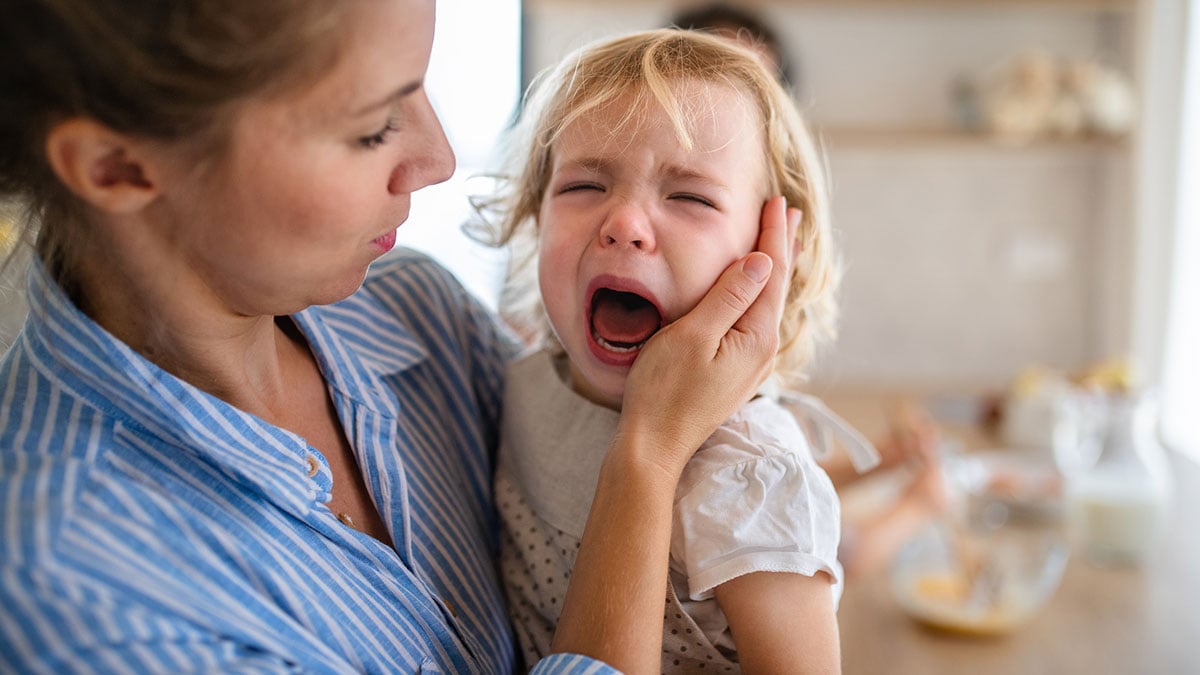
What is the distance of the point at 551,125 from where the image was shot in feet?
3.46

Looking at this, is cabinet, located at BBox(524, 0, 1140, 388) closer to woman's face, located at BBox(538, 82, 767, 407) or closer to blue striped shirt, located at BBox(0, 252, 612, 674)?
woman's face, located at BBox(538, 82, 767, 407)

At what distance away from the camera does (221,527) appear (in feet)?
2.39

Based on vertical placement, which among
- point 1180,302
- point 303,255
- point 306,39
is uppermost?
point 306,39

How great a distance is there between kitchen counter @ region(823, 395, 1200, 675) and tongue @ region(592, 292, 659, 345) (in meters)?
0.88

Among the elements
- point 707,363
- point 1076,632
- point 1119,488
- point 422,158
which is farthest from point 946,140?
point 422,158

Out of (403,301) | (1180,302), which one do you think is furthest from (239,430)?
(1180,302)

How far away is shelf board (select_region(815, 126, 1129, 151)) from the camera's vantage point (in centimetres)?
324

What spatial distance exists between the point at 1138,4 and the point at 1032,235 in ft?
2.64

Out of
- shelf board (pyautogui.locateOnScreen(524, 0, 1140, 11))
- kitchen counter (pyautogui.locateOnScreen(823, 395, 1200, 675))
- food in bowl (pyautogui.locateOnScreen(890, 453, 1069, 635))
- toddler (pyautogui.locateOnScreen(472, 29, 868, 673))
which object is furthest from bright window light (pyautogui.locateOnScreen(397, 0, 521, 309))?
toddler (pyautogui.locateOnScreen(472, 29, 868, 673))

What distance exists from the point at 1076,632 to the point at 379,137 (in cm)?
151

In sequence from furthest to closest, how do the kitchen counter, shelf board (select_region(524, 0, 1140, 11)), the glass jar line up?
shelf board (select_region(524, 0, 1140, 11))
the glass jar
the kitchen counter

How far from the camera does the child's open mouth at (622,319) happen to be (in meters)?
0.97

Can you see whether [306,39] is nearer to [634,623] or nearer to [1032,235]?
[634,623]

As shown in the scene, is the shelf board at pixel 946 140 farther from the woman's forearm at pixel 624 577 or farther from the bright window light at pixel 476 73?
the woman's forearm at pixel 624 577
